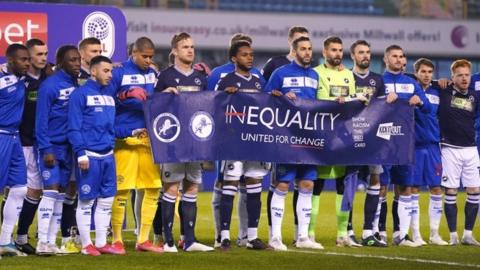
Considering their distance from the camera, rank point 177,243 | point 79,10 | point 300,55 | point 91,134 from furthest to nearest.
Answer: point 79,10, point 177,243, point 300,55, point 91,134

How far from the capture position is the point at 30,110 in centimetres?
1027

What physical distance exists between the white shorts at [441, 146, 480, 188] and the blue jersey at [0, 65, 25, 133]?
4631mm

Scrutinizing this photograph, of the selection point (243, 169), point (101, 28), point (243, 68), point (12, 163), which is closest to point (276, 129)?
point (243, 169)

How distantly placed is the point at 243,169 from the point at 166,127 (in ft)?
2.95

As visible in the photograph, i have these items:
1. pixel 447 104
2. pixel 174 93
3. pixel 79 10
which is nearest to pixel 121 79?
pixel 174 93

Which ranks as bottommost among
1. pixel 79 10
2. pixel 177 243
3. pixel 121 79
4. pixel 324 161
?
pixel 177 243

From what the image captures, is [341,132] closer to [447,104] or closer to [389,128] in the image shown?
[389,128]

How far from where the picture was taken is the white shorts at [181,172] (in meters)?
10.2

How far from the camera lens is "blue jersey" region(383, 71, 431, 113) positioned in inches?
447

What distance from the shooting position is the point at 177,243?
37.3ft

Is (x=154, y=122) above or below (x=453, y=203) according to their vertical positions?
above

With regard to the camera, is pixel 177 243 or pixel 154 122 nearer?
pixel 154 122

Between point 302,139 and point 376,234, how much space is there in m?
1.44

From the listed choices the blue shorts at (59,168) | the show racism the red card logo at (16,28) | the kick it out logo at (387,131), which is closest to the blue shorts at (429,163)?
the kick it out logo at (387,131)
